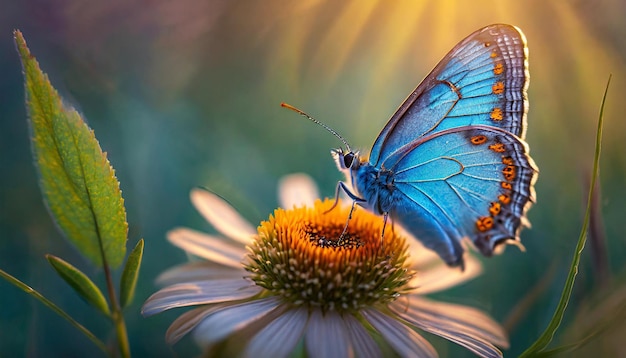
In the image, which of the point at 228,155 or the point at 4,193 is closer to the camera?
the point at 4,193

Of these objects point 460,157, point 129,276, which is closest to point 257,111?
point 460,157

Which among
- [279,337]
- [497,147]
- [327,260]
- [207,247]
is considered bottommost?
[279,337]

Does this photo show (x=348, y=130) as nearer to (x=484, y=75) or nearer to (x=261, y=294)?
(x=484, y=75)

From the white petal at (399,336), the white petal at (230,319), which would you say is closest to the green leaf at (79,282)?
the white petal at (230,319)

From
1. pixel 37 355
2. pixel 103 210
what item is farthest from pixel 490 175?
pixel 37 355

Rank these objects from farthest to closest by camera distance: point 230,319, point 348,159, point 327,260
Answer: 1. point 348,159
2. point 327,260
3. point 230,319

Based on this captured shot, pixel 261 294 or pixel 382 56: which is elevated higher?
pixel 382 56

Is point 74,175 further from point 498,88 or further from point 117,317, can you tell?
point 498,88
